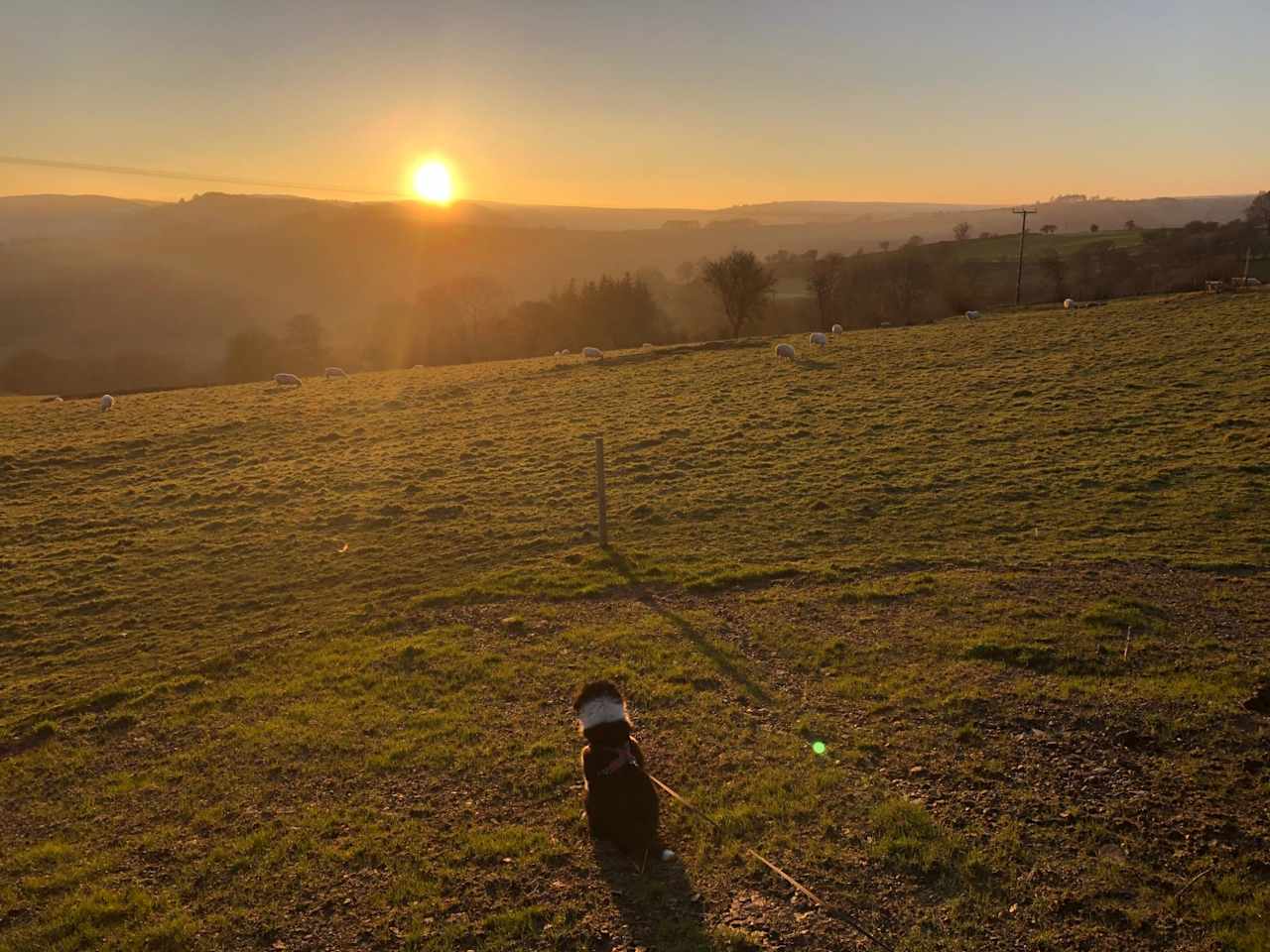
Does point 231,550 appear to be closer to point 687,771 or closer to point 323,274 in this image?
point 687,771

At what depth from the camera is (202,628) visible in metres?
13.8

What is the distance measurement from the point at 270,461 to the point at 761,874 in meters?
24.6

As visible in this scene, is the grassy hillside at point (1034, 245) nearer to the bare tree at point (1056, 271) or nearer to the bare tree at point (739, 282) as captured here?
the bare tree at point (1056, 271)

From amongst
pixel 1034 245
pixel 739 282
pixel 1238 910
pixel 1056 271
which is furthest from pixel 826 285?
pixel 1238 910

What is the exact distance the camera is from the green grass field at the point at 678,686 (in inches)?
258

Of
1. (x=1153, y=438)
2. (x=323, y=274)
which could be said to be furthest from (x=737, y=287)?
(x=323, y=274)

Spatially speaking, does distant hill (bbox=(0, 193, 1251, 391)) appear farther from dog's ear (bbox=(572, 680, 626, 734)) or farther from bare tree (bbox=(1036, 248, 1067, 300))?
dog's ear (bbox=(572, 680, 626, 734))

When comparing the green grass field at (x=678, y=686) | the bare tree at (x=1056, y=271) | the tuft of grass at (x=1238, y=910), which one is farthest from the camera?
the bare tree at (x=1056, y=271)

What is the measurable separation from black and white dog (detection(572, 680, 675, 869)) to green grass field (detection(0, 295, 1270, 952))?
0.93 feet

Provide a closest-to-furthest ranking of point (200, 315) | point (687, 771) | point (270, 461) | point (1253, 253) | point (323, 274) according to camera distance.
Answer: point (687, 771)
point (270, 461)
point (1253, 253)
point (200, 315)
point (323, 274)

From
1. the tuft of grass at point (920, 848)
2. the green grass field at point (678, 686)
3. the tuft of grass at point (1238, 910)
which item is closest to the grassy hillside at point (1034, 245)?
the green grass field at point (678, 686)

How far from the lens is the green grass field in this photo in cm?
656

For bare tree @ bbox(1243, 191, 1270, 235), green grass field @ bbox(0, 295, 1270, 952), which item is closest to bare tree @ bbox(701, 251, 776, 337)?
green grass field @ bbox(0, 295, 1270, 952)

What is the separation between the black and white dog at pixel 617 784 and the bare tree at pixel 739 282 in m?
59.9
